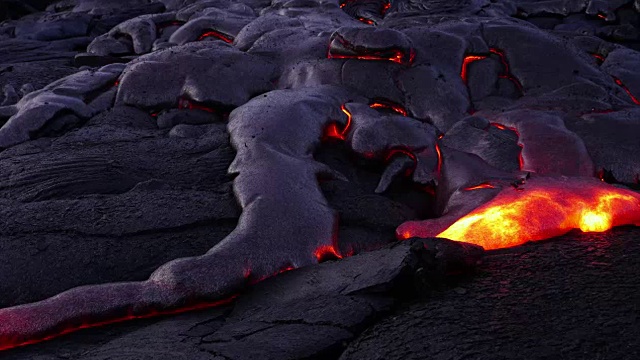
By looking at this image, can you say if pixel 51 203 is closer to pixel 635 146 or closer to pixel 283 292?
pixel 283 292

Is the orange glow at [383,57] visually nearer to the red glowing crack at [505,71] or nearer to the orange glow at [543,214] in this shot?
the red glowing crack at [505,71]

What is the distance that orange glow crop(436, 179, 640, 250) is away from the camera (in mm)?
2760

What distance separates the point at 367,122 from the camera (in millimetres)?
3766

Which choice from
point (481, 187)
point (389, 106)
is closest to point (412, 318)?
point (481, 187)

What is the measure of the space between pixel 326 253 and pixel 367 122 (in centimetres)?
124

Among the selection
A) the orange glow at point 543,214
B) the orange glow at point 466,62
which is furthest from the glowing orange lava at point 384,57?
the orange glow at point 543,214

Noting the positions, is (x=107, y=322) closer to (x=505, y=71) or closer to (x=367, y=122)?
(x=367, y=122)

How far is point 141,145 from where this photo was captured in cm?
365

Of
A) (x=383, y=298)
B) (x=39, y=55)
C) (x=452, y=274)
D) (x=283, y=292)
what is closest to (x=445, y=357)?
(x=383, y=298)

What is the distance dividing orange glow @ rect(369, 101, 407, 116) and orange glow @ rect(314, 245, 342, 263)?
1578 millimetres

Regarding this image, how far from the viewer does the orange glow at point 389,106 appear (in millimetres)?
4117

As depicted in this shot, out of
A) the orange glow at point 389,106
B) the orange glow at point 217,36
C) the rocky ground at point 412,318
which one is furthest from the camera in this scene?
the orange glow at point 217,36

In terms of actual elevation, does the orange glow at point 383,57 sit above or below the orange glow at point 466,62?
above

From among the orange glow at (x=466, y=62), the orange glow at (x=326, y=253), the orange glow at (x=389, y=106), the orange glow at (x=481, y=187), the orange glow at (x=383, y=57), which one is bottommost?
the orange glow at (x=326, y=253)
